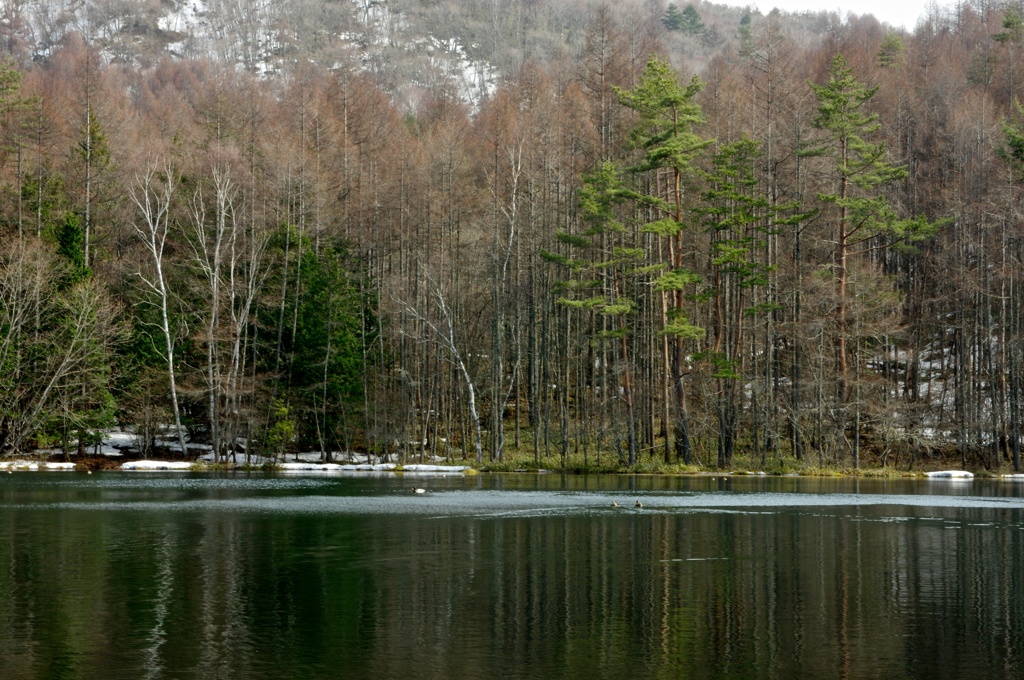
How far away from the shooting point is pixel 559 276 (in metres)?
51.9

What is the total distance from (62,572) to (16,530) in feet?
19.4

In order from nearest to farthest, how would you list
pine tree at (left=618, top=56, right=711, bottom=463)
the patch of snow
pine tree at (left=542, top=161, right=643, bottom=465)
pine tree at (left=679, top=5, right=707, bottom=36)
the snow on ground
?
pine tree at (left=618, top=56, right=711, bottom=463), the patch of snow, pine tree at (left=542, top=161, right=643, bottom=465), the snow on ground, pine tree at (left=679, top=5, right=707, bottom=36)

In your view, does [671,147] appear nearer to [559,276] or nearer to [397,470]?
[559,276]

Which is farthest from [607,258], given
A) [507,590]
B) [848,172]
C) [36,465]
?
[507,590]

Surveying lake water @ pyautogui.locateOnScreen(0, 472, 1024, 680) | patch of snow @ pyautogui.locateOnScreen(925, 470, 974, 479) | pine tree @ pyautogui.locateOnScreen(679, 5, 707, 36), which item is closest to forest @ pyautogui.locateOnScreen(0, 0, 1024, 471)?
patch of snow @ pyautogui.locateOnScreen(925, 470, 974, 479)

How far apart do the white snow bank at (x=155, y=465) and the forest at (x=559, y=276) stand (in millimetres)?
1753

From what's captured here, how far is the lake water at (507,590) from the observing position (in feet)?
34.2

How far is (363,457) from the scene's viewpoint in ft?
164

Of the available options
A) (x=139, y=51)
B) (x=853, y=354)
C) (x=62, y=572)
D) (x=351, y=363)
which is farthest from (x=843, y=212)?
(x=139, y=51)

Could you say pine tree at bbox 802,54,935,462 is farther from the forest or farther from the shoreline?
the shoreline

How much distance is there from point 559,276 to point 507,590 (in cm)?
3818

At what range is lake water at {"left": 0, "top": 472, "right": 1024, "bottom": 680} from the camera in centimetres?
1041

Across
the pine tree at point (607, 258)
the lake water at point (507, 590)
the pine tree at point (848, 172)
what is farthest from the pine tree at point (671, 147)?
the lake water at point (507, 590)

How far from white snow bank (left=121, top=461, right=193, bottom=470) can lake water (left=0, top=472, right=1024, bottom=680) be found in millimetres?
17601
